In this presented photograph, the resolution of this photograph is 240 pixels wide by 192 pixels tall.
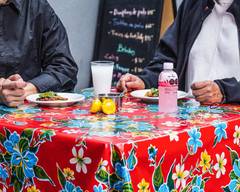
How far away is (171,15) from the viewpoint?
13.2ft

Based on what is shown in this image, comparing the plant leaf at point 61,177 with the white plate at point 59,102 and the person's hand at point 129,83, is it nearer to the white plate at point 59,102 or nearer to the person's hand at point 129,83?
the white plate at point 59,102

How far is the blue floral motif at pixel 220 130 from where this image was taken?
145cm

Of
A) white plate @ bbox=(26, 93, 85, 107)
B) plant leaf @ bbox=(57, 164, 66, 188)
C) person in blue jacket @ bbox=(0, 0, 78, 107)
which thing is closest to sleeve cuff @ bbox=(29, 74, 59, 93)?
person in blue jacket @ bbox=(0, 0, 78, 107)

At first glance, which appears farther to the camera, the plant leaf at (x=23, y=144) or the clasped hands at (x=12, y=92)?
the clasped hands at (x=12, y=92)

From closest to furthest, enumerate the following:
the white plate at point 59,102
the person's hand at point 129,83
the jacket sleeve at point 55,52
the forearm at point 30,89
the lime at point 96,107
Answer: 1. the lime at point 96,107
2. the white plate at point 59,102
3. the forearm at point 30,89
4. the person's hand at point 129,83
5. the jacket sleeve at point 55,52

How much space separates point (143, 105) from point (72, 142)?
55 centimetres

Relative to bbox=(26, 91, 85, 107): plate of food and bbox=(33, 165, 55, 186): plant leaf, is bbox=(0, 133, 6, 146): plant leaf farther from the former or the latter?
bbox=(26, 91, 85, 107): plate of food

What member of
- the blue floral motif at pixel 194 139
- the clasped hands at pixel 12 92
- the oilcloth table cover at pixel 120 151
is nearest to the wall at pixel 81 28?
the clasped hands at pixel 12 92

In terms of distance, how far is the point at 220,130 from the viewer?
146 centimetres

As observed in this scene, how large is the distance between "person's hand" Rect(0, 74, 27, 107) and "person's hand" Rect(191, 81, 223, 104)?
1.90ft

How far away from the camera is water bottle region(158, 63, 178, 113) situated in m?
1.62

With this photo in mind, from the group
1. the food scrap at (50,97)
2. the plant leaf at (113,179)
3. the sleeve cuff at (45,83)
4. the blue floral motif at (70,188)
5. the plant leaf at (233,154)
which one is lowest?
the blue floral motif at (70,188)

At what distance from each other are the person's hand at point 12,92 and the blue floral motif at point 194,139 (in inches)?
25.4

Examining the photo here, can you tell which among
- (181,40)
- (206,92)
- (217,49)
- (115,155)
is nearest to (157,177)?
(115,155)
